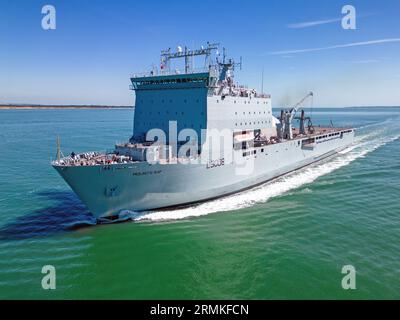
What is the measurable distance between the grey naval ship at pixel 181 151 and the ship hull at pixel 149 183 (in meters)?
0.05

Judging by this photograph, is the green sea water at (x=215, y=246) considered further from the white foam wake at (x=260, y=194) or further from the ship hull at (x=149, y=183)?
the ship hull at (x=149, y=183)

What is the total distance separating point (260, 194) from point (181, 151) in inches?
306

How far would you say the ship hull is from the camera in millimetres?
17406

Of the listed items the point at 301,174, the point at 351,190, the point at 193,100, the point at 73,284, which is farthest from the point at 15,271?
the point at 301,174

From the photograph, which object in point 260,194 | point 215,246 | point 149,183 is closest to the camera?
point 215,246

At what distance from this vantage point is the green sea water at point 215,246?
12172mm

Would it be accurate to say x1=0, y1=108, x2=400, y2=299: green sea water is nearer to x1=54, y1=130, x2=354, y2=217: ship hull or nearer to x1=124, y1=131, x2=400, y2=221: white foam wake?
x1=124, y1=131, x2=400, y2=221: white foam wake

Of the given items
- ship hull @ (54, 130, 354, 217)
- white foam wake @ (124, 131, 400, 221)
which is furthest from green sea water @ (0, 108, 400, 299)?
ship hull @ (54, 130, 354, 217)

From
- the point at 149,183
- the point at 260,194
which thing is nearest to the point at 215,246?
the point at 149,183

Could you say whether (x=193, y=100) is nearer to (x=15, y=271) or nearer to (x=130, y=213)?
(x=130, y=213)

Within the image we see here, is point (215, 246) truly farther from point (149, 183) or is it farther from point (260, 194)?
point (260, 194)

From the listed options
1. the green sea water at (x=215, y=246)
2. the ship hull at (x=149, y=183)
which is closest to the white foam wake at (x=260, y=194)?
the green sea water at (x=215, y=246)

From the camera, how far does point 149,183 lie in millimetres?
18641

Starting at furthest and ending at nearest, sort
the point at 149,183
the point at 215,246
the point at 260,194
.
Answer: the point at 260,194 < the point at 149,183 < the point at 215,246
